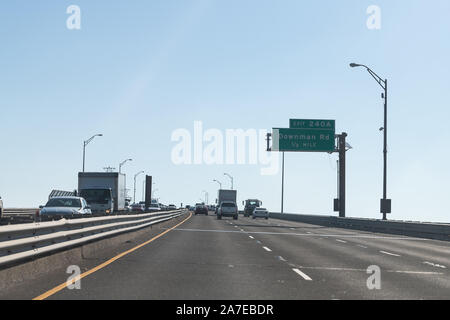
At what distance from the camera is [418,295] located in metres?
10.1

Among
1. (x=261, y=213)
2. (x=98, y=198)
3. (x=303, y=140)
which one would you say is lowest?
(x=261, y=213)

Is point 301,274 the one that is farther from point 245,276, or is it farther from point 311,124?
point 311,124

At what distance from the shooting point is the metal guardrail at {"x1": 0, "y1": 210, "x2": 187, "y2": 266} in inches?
390

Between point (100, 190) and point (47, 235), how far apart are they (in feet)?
97.3

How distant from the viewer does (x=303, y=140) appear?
51.1 m

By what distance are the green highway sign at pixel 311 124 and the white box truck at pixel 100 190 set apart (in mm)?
16282

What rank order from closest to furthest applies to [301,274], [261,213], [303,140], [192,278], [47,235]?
[192,278] < [47,235] < [301,274] < [303,140] < [261,213]

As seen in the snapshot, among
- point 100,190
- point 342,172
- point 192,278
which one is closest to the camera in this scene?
point 192,278

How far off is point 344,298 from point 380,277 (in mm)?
3392

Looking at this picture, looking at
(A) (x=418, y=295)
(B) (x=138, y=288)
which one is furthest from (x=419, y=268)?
(B) (x=138, y=288)

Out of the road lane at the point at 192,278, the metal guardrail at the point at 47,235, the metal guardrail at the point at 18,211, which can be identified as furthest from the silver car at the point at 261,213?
the road lane at the point at 192,278

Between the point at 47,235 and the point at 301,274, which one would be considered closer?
the point at 47,235

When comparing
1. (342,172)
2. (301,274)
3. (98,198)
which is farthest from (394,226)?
(301,274)
